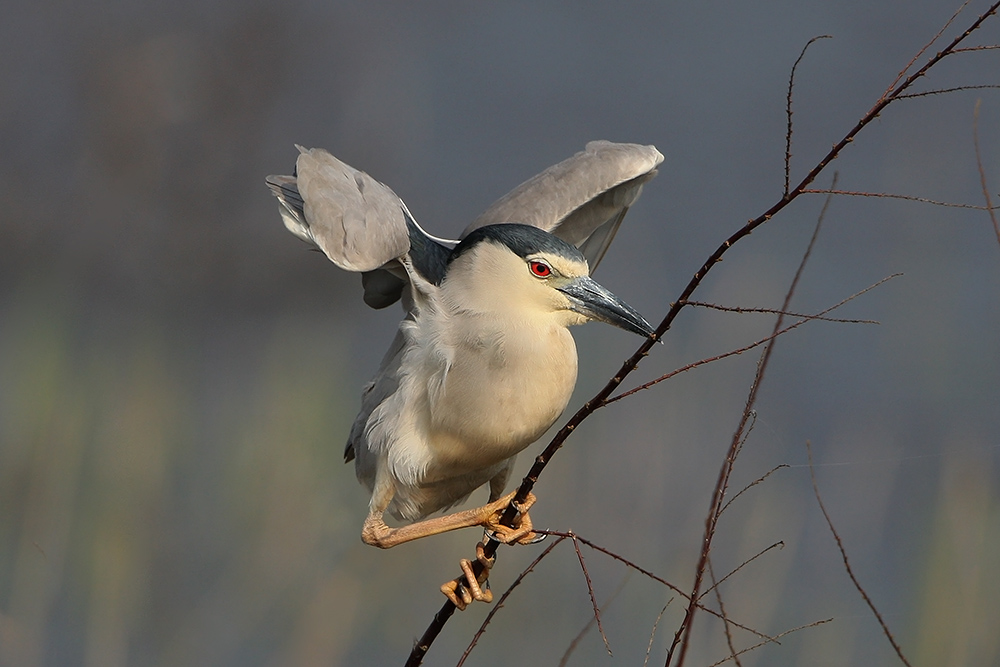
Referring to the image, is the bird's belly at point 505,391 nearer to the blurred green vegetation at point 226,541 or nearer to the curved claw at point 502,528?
the curved claw at point 502,528

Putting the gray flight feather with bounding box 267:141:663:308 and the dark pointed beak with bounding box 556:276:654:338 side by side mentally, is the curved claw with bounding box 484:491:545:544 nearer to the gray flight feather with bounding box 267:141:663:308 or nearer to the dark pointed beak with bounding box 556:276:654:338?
the dark pointed beak with bounding box 556:276:654:338

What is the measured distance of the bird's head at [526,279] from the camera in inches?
61.5

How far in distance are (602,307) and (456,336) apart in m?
0.22

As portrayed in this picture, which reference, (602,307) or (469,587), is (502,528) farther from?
(602,307)

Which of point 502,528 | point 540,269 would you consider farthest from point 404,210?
point 502,528

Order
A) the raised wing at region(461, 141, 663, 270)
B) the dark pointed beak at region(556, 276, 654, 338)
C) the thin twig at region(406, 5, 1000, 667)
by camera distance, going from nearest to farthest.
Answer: the thin twig at region(406, 5, 1000, 667) → the dark pointed beak at region(556, 276, 654, 338) → the raised wing at region(461, 141, 663, 270)

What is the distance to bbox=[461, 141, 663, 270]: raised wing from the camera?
1944 mm

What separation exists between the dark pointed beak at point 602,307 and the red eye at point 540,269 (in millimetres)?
27

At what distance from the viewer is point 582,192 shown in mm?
1950

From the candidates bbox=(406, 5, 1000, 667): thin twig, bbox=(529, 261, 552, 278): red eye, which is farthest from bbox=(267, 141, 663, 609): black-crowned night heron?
bbox=(406, 5, 1000, 667): thin twig

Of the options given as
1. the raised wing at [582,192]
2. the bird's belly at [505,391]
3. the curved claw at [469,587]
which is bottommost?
the curved claw at [469,587]

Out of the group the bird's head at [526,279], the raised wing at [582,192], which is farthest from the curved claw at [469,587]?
the raised wing at [582,192]

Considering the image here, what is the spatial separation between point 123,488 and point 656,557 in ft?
4.07

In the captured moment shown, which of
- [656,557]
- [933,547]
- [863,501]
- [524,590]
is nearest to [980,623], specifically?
[933,547]
